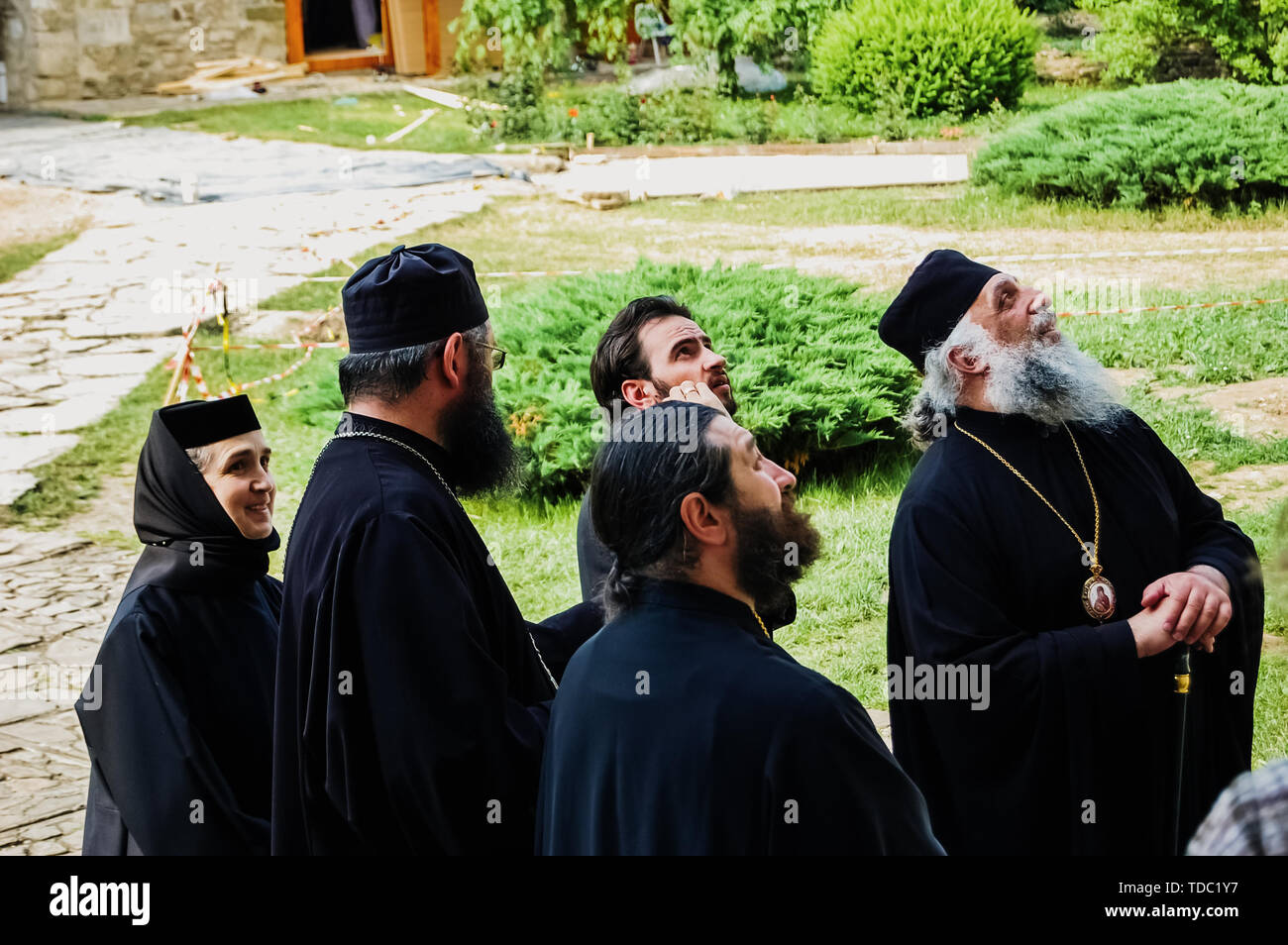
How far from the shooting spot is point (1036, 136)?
12672 mm

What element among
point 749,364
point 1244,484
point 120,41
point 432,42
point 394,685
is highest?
point 120,41

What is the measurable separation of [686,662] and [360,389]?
1.16m

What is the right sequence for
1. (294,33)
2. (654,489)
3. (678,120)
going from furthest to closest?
(294,33), (678,120), (654,489)

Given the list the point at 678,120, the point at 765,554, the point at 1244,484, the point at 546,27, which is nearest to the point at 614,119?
the point at 678,120

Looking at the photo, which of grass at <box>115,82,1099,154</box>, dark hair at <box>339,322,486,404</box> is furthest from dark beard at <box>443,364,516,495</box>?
grass at <box>115,82,1099,154</box>

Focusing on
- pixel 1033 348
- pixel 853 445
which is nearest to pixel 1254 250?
pixel 853 445

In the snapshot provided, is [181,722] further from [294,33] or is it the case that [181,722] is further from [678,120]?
[294,33]

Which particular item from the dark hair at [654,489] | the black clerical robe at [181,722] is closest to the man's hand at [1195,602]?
the dark hair at [654,489]

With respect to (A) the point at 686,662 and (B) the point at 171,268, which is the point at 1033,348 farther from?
(B) the point at 171,268

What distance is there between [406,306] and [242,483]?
82 centimetres

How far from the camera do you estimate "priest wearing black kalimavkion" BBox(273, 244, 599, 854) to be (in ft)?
8.98

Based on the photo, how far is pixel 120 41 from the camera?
67.0 ft

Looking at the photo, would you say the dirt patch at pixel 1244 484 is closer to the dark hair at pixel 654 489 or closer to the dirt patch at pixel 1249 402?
the dirt patch at pixel 1249 402

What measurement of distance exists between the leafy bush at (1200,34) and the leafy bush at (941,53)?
99 centimetres
